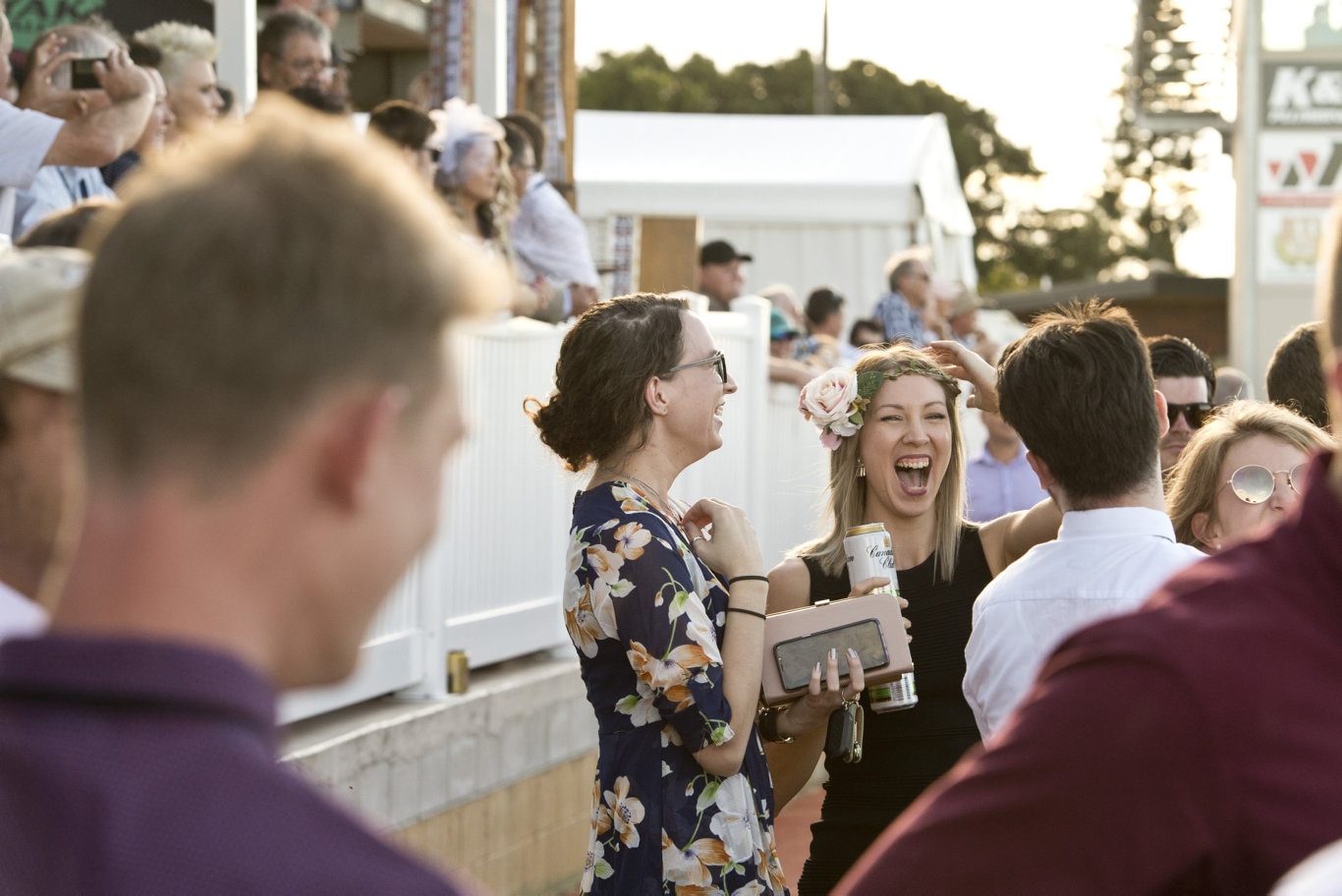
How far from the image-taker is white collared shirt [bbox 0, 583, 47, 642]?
1.91m

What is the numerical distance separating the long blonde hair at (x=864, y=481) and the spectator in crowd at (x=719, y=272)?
722 centimetres

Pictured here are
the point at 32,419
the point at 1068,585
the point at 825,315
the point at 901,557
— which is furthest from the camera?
the point at 825,315

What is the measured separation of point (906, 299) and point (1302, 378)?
8236mm

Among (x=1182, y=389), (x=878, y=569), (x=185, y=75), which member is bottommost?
(x=878, y=569)

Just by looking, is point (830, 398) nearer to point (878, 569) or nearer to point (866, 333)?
point (878, 569)

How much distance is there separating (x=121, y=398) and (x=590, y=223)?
1779 cm

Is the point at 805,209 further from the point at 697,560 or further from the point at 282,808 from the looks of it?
the point at 282,808

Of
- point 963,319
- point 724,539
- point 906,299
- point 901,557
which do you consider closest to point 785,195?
point 963,319

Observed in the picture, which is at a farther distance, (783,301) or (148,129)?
(783,301)

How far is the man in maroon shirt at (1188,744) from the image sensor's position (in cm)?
149

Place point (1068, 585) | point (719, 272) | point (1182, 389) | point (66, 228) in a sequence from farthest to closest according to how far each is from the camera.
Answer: point (719, 272)
point (1182, 389)
point (1068, 585)
point (66, 228)

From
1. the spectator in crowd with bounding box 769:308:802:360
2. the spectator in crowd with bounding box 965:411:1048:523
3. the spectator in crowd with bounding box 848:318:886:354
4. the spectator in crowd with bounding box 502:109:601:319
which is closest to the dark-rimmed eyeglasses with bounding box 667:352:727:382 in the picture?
the spectator in crowd with bounding box 965:411:1048:523

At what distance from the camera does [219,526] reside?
1.14 m

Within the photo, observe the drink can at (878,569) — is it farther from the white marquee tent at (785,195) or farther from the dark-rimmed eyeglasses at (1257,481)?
the white marquee tent at (785,195)
